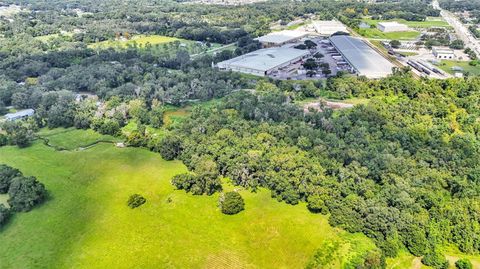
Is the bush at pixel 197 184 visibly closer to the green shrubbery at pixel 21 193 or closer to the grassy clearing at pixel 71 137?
the green shrubbery at pixel 21 193

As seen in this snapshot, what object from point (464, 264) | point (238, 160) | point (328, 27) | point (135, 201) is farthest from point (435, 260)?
point (328, 27)

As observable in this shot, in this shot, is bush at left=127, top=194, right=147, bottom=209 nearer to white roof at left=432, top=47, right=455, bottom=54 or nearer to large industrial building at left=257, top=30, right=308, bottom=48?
large industrial building at left=257, top=30, right=308, bottom=48

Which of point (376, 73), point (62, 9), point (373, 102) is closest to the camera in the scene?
point (373, 102)

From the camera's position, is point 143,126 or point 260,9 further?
point 260,9

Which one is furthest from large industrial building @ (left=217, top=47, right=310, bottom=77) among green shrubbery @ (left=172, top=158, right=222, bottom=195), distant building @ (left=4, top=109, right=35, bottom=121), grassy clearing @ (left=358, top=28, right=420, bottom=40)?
green shrubbery @ (left=172, top=158, right=222, bottom=195)

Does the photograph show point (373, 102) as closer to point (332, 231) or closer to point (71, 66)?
point (332, 231)

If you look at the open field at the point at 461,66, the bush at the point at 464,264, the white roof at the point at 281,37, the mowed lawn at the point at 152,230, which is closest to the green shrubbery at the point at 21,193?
the mowed lawn at the point at 152,230

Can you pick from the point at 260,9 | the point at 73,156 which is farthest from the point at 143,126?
the point at 260,9
